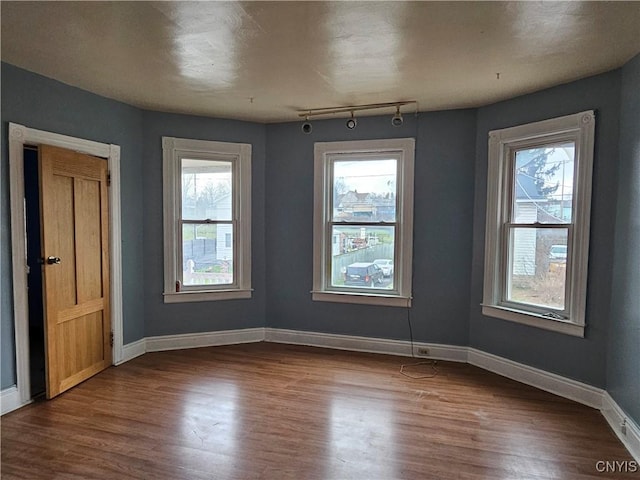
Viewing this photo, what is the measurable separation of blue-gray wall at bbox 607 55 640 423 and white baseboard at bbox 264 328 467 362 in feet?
4.79

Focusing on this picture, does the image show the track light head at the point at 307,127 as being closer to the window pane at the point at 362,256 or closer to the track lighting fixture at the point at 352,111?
the track lighting fixture at the point at 352,111

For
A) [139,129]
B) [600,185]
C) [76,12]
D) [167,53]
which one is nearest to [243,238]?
[139,129]

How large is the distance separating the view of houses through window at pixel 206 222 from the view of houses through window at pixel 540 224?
2932 mm

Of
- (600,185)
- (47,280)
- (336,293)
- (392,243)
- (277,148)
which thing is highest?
(277,148)

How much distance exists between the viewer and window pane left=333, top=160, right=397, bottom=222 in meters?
4.36

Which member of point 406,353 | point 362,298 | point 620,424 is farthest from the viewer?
point 362,298

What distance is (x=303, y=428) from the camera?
9.16 feet

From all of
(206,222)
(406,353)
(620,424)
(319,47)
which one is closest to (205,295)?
(206,222)

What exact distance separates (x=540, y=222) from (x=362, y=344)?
2.17 meters

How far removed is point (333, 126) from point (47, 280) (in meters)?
3.03

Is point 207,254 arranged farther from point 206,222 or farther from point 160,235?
point 160,235

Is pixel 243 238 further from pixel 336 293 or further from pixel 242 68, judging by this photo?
pixel 242 68

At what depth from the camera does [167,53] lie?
2699 millimetres

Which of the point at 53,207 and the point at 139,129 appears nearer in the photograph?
the point at 53,207
